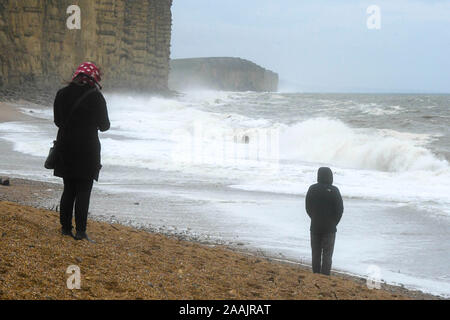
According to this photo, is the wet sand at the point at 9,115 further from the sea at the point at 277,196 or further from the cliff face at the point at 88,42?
the cliff face at the point at 88,42

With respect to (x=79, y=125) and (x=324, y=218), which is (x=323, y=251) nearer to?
(x=324, y=218)

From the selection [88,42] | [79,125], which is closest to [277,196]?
[79,125]

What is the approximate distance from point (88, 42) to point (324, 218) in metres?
53.7

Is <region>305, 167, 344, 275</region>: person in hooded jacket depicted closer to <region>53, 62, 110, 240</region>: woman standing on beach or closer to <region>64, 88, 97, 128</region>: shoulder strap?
<region>53, 62, 110, 240</region>: woman standing on beach

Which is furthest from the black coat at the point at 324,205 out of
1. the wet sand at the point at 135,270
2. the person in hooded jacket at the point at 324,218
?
the wet sand at the point at 135,270

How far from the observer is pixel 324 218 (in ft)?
20.2

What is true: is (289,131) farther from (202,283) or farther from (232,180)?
(202,283)

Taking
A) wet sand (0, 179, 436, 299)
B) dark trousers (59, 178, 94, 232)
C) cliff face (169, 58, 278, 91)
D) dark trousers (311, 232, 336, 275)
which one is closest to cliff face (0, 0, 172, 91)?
wet sand (0, 179, 436, 299)

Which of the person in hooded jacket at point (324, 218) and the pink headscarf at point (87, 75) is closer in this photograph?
the pink headscarf at point (87, 75)

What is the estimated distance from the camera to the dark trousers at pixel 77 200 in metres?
5.30

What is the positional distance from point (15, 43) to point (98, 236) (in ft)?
135

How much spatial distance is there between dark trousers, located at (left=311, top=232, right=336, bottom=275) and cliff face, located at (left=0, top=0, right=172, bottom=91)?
39.1 meters

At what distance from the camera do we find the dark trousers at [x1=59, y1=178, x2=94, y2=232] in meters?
5.30

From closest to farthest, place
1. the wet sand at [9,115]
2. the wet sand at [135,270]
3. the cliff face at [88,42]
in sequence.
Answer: the wet sand at [135,270], the wet sand at [9,115], the cliff face at [88,42]
